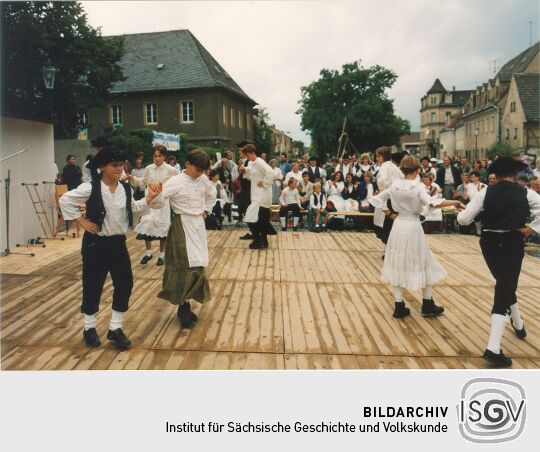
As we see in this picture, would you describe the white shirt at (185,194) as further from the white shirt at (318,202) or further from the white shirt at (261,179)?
the white shirt at (318,202)

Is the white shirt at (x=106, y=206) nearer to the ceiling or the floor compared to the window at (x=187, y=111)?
nearer to the floor

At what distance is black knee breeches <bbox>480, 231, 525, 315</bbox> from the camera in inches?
175

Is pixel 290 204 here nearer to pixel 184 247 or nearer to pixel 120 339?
pixel 184 247

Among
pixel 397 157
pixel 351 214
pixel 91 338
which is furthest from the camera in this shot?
pixel 351 214

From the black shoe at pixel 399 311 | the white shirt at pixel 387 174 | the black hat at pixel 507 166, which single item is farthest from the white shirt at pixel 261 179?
the black hat at pixel 507 166

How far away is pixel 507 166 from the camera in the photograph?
4.44 m

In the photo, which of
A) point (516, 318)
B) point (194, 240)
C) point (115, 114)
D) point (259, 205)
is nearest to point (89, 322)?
point (194, 240)

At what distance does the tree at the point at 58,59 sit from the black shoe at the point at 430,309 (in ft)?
53.5

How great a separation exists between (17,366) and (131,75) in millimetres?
36541

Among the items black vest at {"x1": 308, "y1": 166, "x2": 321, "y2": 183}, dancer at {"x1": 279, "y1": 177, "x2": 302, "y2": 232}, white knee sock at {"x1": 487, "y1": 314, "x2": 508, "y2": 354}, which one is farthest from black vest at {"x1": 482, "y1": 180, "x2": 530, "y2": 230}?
black vest at {"x1": 308, "y1": 166, "x2": 321, "y2": 183}

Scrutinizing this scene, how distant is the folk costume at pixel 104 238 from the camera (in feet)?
14.8

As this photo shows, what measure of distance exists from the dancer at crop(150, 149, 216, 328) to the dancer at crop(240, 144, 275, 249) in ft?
14.9
